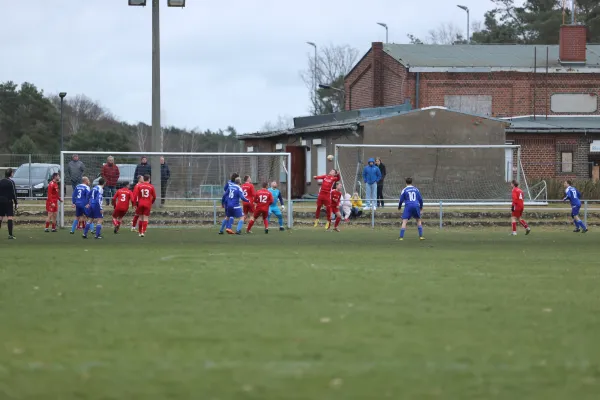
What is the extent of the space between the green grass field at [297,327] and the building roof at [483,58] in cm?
3609

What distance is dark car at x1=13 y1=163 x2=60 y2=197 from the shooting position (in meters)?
45.2

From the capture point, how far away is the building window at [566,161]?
167 feet

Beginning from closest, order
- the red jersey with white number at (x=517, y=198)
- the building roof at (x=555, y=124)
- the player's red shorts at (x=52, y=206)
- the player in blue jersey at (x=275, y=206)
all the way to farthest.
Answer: the red jersey with white number at (x=517, y=198) → the player's red shorts at (x=52, y=206) → the player in blue jersey at (x=275, y=206) → the building roof at (x=555, y=124)

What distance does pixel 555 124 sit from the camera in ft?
171

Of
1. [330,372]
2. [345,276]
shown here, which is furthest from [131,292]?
[330,372]

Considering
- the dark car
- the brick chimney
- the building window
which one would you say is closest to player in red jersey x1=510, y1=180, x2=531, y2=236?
the building window

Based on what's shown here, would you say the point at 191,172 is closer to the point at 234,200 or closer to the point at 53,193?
the point at 53,193

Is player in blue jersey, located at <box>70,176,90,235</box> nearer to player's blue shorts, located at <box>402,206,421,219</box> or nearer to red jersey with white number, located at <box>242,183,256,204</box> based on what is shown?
red jersey with white number, located at <box>242,183,256,204</box>

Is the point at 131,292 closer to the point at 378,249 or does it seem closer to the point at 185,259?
the point at 185,259

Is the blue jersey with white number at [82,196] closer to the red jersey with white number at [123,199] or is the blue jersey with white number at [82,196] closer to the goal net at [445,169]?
the red jersey with white number at [123,199]

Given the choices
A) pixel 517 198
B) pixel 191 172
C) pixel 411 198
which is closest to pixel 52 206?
pixel 191 172

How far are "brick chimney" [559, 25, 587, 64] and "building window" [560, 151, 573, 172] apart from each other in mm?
8011

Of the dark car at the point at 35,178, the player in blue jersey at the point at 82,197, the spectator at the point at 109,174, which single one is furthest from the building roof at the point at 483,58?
the player in blue jersey at the point at 82,197

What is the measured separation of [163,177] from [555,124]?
23086mm
